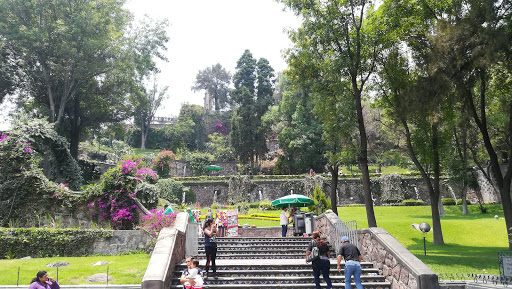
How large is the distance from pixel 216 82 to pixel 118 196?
208 ft

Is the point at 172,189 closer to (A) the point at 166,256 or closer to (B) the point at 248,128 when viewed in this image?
(B) the point at 248,128

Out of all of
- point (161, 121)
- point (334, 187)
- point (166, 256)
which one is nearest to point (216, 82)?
point (161, 121)

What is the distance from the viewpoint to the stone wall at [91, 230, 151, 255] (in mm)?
13602

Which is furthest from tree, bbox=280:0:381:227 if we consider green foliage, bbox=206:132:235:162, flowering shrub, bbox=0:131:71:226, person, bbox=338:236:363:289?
green foliage, bbox=206:132:235:162

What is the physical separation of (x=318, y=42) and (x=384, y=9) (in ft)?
9.72

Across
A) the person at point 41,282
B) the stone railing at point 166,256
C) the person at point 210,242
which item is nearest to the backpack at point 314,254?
the person at point 210,242

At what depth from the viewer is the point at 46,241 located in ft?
43.4

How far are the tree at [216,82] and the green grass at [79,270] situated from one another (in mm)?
65756

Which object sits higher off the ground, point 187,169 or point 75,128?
point 75,128

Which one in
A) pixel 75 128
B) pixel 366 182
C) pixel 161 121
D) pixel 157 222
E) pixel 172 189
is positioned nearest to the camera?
→ pixel 157 222

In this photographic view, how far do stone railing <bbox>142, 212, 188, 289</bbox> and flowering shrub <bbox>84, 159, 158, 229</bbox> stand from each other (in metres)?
6.41

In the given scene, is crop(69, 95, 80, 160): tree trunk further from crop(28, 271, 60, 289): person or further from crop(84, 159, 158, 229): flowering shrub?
crop(28, 271, 60, 289): person

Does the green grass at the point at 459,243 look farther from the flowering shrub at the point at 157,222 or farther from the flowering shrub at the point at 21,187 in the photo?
the flowering shrub at the point at 21,187

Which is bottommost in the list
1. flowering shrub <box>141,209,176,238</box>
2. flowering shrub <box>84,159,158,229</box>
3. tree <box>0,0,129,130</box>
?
flowering shrub <box>141,209,176,238</box>
